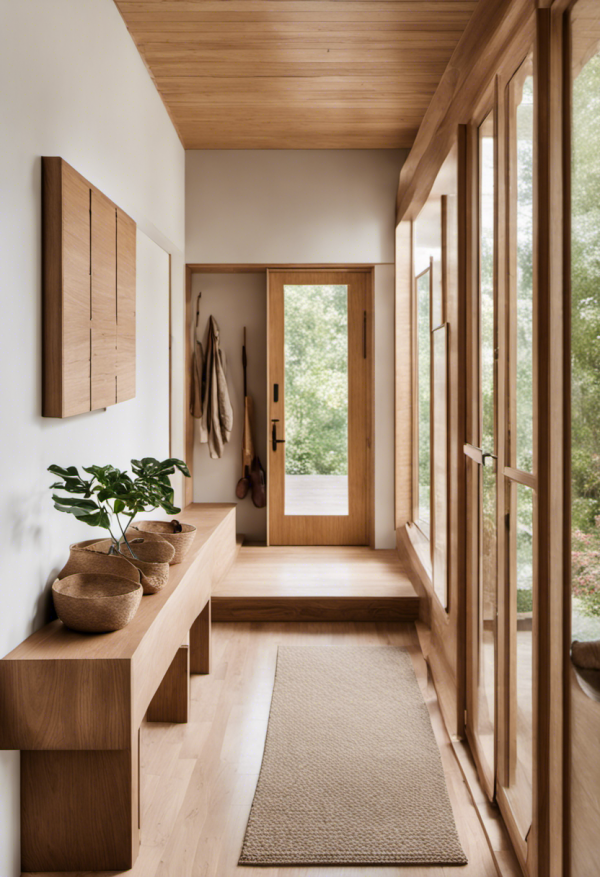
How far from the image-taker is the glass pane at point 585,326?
1.21 m

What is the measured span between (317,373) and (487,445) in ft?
8.63

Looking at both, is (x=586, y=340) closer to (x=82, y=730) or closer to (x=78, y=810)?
(x=82, y=730)

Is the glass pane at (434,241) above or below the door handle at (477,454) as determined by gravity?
above

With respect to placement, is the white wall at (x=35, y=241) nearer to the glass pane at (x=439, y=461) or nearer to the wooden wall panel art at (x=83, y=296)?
the wooden wall panel art at (x=83, y=296)

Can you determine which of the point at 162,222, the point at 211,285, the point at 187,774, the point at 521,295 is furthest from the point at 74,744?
the point at 211,285

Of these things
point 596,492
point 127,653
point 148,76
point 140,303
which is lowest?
point 127,653

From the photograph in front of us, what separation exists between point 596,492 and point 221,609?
271 cm

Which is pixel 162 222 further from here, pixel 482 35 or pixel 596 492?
pixel 596 492

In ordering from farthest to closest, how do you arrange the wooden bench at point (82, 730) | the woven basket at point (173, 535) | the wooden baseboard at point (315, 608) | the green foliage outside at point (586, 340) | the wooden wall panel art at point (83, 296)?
the wooden baseboard at point (315, 608)
the woven basket at point (173, 535)
the wooden wall panel art at point (83, 296)
the wooden bench at point (82, 730)
the green foliage outside at point (586, 340)

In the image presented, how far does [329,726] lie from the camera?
2.53m

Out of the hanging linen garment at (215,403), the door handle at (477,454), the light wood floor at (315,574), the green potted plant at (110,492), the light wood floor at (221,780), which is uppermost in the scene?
the hanging linen garment at (215,403)

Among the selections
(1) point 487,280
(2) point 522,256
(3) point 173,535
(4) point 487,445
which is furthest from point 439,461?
(2) point 522,256

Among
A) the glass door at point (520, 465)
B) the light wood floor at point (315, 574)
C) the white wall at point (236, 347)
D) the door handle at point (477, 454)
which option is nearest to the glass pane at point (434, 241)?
the door handle at point (477, 454)

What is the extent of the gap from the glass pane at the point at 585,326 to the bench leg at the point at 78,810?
1235 mm
